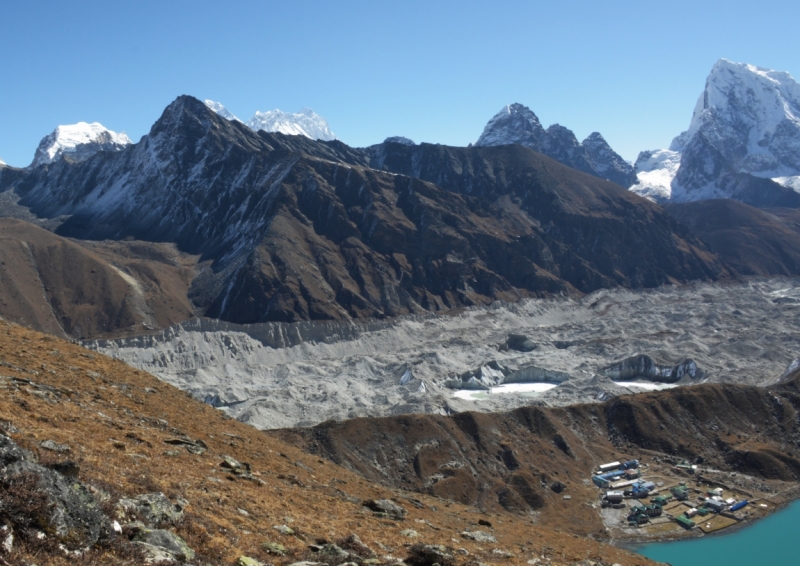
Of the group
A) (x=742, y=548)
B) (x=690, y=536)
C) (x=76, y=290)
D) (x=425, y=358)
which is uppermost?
(x=76, y=290)

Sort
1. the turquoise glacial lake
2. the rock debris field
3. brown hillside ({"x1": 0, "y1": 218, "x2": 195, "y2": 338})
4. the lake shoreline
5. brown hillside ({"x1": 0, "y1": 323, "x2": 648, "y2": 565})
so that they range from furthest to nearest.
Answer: brown hillside ({"x1": 0, "y1": 218, "x2": 195, "y2": 338}) < the rock debris field < the lake shoreline < the turquoise glacial lake < brown hillside ({"x1": 0, "y1": 323, "x2": 648, "y2": 565})

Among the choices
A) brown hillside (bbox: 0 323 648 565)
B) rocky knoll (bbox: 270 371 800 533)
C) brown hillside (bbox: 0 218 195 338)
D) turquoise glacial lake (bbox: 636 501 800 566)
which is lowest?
turquoise glacial lake (bbox: 636 501 800 566)

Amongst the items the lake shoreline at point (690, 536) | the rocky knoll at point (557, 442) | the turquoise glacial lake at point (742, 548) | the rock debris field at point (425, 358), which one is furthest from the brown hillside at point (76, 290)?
the turquoise glacial lake at point (742, 548)

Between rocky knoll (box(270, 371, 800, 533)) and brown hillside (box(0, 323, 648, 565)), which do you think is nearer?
brown hillside (box(0, 323, 648, 565))

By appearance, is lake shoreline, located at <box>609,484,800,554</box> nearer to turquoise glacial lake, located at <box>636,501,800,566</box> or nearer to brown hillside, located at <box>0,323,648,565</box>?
turquoise glacial lake, located at <box>636,501,800,566</box>

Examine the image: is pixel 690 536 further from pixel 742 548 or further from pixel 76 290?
pixel 76 290

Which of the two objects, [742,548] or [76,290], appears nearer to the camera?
[742,548]

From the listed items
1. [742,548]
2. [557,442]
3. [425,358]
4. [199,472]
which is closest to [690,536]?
[742,548]

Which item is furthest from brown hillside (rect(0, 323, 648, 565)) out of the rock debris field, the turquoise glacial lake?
the rock debris field
